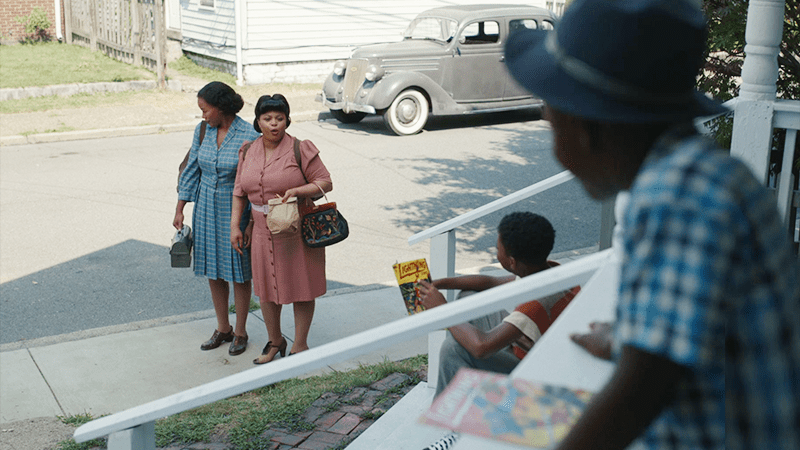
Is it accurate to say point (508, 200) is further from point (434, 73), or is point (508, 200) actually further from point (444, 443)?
point (434, 73)

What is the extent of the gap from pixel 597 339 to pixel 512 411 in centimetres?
26

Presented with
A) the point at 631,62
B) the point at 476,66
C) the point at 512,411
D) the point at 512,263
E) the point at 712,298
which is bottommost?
the point at 512,263

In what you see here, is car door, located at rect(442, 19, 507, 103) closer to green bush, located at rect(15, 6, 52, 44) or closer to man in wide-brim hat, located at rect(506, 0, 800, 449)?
green bush, located at rect(15, 6, 52, 44)

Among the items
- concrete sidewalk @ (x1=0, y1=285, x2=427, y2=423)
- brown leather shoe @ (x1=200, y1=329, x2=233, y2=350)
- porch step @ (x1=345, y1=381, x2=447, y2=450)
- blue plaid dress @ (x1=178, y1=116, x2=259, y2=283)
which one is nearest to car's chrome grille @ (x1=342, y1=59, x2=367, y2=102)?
concrete sidewalk @ (x1=0, y1=285, x2=427, y2=423)

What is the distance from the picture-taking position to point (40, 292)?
7234 millimetres

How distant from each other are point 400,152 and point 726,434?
11942 mm

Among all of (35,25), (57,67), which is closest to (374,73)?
(57,67)

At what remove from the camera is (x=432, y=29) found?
50.6ft

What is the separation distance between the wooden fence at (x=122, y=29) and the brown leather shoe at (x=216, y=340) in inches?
480

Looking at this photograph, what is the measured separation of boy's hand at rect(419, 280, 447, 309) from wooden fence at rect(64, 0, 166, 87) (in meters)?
14.8

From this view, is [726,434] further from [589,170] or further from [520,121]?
[520,121]

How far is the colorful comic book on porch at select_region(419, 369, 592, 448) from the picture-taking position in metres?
1.58

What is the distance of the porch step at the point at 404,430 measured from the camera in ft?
11.9

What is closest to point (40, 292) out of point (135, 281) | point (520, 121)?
point (135, 281)
